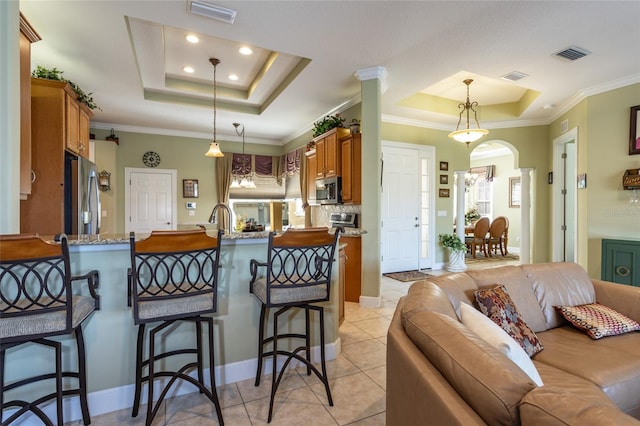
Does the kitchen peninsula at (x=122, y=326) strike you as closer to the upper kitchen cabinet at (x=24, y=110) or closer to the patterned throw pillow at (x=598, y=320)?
the upper kitchen cabinet at (x=24, y=110)

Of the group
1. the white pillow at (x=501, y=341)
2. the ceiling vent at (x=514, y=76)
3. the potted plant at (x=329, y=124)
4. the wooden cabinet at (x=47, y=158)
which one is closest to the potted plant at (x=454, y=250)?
the ceiling vent at (x=514, y=76)

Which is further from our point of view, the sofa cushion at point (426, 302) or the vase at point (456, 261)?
the vase at point (456, 261)

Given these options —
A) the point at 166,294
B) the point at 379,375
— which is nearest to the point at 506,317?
the point at 379,375

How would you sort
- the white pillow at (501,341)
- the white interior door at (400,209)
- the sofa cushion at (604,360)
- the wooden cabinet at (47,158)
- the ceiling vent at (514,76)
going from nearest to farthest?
1. the white pillow at (501,341)
2. the sofa cushion at (604,360)
3. the wooden cabinet at (47,158)
4. the ceiling vent at (514,76)
5. the white interior door at (400,209)

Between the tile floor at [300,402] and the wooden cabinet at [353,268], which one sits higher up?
the wooden cabinet at [353,268]

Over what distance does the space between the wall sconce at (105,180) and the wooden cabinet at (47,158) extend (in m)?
2.80

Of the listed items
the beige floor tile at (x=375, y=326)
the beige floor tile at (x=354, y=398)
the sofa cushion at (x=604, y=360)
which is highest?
the sofa cushion at (x=604, y=360)

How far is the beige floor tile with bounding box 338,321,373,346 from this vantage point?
2771 millimetres

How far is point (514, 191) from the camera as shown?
8383mm

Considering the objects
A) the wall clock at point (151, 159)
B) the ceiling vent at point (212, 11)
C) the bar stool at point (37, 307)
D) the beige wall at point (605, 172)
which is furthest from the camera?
the wall clock at point (151, 159)

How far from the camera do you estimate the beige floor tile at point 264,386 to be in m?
1.96

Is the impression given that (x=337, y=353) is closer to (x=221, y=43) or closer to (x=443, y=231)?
(x=221, y=43)

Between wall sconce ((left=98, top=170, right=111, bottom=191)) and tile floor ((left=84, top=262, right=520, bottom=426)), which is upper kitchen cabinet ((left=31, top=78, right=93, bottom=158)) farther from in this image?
wall sconce ((left=98, top=170, right=111, bottom=191))

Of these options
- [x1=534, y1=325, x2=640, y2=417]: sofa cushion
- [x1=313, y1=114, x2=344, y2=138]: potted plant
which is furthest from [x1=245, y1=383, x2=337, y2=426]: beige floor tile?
[x1=313, y1=114, x2=344, y2=138]: potted plant
